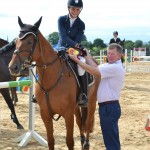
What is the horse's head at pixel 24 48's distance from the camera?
4411 mm

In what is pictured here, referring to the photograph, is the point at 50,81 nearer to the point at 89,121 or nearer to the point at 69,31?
the point at 69,31

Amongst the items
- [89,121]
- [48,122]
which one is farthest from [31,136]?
[48,122]

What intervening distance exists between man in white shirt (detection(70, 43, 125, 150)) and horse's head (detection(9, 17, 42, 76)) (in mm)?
835

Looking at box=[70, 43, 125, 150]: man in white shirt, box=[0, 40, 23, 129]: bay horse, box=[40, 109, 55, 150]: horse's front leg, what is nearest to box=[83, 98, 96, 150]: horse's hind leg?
box=[40, 109, 55, 150]: horse's front leg

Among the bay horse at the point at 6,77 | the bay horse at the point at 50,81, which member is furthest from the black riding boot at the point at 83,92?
the bay horse at the point at 6,77

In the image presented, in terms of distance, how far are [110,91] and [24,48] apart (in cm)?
128

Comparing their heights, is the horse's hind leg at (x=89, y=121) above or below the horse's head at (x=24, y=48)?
below

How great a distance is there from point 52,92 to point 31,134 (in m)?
1.76

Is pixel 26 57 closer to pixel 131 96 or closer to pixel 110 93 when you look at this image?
pixel 110 93

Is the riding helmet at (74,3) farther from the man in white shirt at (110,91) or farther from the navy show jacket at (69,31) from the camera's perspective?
the man in white shirt at (110,91)

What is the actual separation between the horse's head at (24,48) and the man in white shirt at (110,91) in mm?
835

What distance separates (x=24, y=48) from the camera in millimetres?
4516

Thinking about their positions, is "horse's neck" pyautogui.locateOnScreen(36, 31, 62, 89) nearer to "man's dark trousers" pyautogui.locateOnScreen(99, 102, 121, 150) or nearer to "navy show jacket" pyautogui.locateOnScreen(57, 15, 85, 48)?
"navy show jacket" pyautogui.locateOnScreen(57, 15, 85, 48)

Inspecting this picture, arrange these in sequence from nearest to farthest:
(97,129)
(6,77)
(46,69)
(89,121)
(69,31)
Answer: (46,69)
(69,31)
(89,121)
(97,129)
(6,77)
